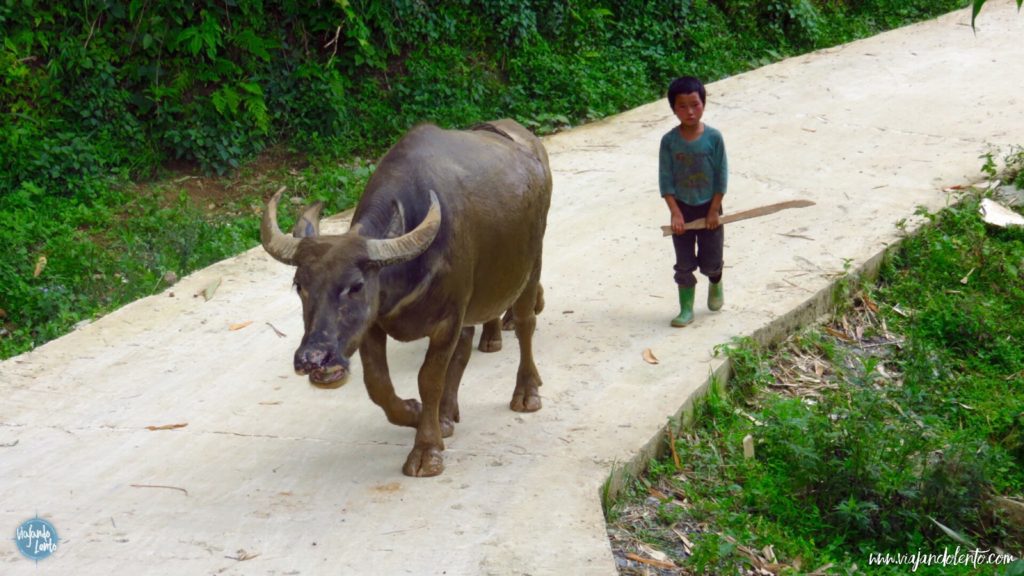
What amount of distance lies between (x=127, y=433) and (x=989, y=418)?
4799mm

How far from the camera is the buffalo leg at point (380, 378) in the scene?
5.32 meters

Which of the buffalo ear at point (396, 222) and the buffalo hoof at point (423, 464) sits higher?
the buffalo ear at point (396, 222)

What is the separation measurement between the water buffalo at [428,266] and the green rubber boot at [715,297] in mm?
1477

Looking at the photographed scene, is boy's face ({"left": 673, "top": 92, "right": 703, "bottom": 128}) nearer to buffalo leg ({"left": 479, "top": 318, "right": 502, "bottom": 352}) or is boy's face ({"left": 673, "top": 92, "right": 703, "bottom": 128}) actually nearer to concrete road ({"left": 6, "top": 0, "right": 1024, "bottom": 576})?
concrete road ({"left": 6, "top": 0, "right": 1024, "bottom": 576})

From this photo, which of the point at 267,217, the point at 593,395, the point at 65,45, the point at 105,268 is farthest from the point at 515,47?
the point at 267,217

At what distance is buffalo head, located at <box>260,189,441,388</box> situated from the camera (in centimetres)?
466

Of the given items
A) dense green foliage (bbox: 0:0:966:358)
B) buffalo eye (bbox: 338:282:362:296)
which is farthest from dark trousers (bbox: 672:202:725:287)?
dense green foliage (bbox: 0:0:966:358)

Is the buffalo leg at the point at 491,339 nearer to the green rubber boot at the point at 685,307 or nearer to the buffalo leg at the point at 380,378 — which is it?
the green rubber boot at the point at 685,307

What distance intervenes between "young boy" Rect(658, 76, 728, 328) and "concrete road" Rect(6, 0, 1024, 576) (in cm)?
36

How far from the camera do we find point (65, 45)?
9.95m

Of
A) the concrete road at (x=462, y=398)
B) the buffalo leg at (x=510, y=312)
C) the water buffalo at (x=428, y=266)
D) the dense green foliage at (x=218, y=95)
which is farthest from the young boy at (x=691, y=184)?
the dense green foliage at (x=218, y=95)

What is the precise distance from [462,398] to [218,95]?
499 cm

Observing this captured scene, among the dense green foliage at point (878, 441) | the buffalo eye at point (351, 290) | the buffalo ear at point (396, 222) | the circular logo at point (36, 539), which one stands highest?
the buffalo ear at point (396, 222)

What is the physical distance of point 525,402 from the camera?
6.13 m
